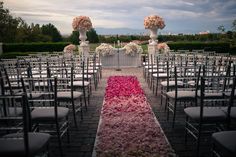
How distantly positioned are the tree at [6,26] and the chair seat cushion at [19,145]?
19.6 m

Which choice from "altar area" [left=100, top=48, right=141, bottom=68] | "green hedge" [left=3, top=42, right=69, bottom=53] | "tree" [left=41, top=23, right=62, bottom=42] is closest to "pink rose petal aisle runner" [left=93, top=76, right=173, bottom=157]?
"altar area" [left=100, top=48, right=141, bottom=68]

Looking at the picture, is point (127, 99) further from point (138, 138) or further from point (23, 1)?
point (23, 1)

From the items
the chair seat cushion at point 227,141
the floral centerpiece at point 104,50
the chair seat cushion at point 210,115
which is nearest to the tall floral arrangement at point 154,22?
the floral centerpiece at point 104,50

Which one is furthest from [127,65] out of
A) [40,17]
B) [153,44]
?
[40,17]

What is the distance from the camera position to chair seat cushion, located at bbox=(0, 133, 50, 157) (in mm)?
2408

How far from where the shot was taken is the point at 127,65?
42.2 ft

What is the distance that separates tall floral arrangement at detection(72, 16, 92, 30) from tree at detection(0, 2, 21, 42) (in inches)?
414

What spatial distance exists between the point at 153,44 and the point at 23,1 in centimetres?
622

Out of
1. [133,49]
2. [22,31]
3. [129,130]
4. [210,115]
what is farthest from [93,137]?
[22,31]

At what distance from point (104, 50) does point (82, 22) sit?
1420 mm

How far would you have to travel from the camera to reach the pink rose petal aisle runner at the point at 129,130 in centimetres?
350

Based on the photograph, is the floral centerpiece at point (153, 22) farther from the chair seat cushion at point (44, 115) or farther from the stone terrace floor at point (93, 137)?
the chair seat cushion at point (44, 115)

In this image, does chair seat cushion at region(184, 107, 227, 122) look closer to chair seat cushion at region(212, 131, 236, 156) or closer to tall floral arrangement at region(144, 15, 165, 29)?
chair seat cushion at region(212, 131, 236, 156)

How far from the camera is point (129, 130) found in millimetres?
4281
